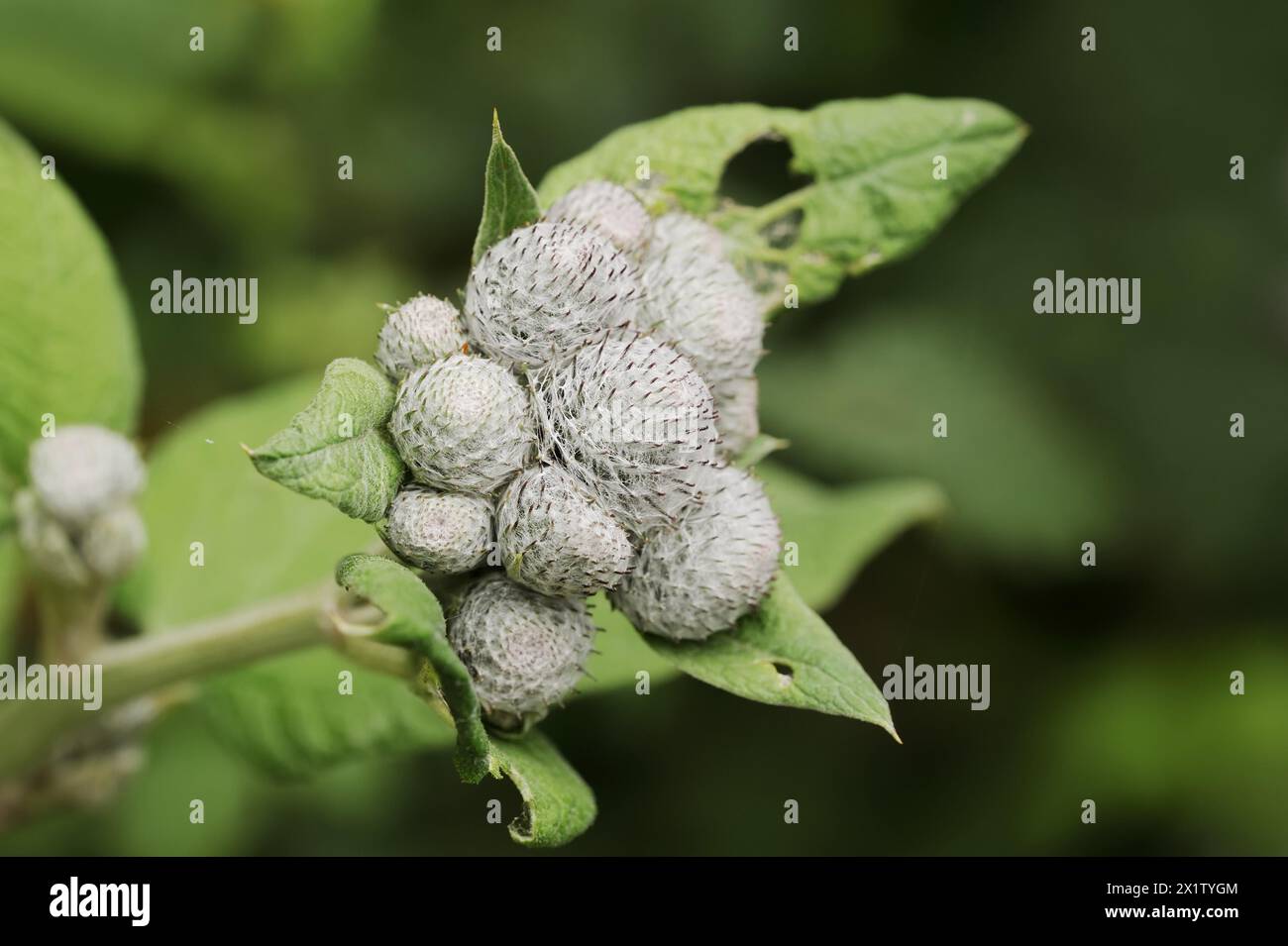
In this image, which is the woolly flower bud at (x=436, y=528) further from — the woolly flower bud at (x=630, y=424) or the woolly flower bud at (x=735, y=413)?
the woolly flower bud at (x=735, y=413)

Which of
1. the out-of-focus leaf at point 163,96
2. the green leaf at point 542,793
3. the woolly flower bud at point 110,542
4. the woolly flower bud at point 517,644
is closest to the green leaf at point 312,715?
the woolly flower bud at point 110,542

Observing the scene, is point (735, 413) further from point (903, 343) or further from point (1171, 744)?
point (1171, 744)

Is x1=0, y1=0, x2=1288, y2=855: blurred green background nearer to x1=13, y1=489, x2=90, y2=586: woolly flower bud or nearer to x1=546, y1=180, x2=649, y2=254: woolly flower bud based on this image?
x1=13, y1=489, x2=90, y2=586: woolly flower bud

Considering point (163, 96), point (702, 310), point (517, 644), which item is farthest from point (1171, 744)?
point (163, 96)

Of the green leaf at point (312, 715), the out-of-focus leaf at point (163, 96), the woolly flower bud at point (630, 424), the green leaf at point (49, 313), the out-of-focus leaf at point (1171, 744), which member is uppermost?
the out-of-focus leaf at point (163, 96)

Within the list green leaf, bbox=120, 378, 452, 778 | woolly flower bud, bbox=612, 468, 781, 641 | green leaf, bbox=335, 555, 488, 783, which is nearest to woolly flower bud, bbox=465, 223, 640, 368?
woolly flower bud, bbox=612, 468, 781, 641

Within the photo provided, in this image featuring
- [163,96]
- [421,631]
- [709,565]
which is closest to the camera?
[421,631]
